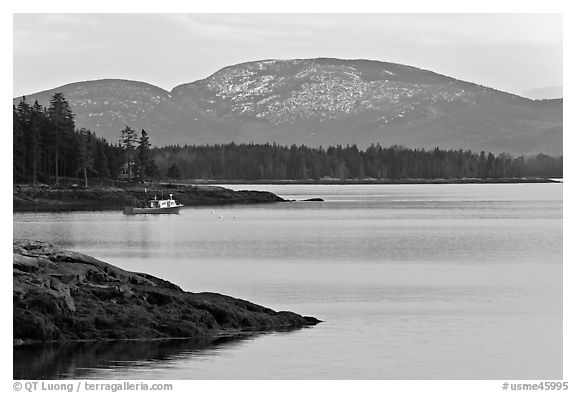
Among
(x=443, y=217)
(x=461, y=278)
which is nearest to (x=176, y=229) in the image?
(x=443, y=217)

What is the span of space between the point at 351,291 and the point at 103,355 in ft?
56.9

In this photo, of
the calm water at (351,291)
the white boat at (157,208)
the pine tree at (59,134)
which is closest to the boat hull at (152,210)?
the white boat at (157,208)

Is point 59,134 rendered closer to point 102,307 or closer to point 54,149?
point 54,149

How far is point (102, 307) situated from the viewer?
25156mm

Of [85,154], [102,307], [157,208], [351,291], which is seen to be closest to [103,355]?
[102,307]

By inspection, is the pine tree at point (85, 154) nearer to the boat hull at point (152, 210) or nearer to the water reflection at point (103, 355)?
the boat hull at point (152, 210)

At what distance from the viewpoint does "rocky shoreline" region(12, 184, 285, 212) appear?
4395 inches

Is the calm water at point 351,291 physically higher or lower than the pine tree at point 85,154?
lower

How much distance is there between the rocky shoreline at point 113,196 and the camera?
112 m

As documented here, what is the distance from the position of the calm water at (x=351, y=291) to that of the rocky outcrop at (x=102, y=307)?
2.01 feet

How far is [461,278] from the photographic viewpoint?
45906mm

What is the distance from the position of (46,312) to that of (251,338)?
4.56m

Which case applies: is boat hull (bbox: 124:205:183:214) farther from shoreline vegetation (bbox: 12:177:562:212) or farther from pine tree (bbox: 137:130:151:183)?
pine tree (bbox: 137:130:151:183)

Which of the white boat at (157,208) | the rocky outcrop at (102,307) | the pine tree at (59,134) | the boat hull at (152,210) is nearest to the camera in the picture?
→ the rocky outcrop at (102,307)
